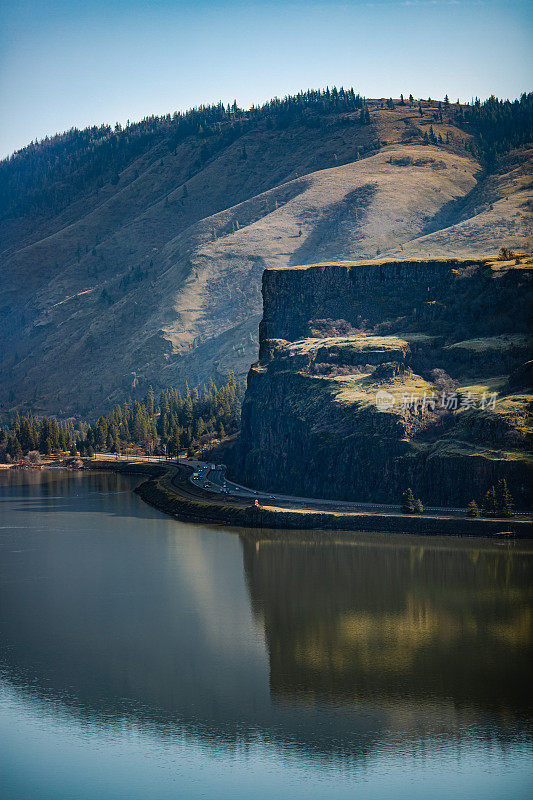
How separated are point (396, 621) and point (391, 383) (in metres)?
70.6

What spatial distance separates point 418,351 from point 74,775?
112160 millimetres

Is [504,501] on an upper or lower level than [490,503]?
upper

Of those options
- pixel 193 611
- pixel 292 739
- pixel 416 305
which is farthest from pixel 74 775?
pixel 416 305

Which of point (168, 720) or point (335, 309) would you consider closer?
point (168, 720)

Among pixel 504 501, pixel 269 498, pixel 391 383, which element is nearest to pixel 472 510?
pixel 504 501

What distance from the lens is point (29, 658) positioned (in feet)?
265

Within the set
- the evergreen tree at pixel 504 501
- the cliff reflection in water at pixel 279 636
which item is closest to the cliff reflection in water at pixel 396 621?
the cliff reflection in water at pixel 279 636

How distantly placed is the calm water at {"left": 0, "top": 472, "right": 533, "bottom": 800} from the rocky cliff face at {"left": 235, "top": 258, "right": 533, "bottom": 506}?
18.7 m

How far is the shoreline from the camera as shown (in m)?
121

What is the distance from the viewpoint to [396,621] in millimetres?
89188

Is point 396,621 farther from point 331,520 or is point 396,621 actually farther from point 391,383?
point 391,383

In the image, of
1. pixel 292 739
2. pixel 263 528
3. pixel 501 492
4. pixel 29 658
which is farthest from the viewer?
pixel 263 528

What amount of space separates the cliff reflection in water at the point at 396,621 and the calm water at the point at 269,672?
0.24 m

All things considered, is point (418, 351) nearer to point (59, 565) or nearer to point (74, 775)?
point (59, 565)
